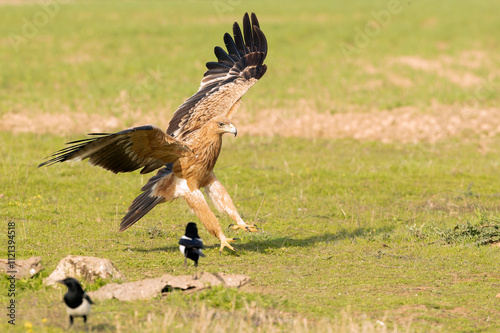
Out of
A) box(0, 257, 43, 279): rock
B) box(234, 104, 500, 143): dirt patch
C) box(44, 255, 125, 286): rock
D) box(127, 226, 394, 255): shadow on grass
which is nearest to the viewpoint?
box(44, 255, 125, 286): rock

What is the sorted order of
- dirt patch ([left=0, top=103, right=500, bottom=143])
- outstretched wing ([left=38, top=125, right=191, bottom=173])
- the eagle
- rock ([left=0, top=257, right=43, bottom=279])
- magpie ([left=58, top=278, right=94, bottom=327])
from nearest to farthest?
magpie ([left=58, top=278, right=94, bottom=327])
rock ([left=0, top=257, right=43, bottom=279])
outstretched wing ([left=38, top=125, right=191, bottom=173])
the eagle
dirt patch ([left=0, top=103, right=500, bottom=143])

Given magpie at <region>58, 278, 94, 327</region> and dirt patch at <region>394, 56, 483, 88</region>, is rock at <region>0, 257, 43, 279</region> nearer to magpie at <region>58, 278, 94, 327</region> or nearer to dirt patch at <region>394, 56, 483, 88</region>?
magpie at <region>58, 278, 94, 327</region>

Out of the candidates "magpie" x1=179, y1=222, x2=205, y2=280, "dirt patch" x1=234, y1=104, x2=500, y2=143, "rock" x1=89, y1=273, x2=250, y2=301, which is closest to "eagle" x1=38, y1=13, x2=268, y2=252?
"magpie" x1=179, y1=222, x2=205, y2=280

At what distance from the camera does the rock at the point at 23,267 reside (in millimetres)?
7098

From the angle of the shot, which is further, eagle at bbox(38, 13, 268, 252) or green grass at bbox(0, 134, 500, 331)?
eagle at bbox(38, 13, 268, 252)

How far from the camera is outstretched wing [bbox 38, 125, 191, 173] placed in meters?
7.78

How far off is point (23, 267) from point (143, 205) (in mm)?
2126

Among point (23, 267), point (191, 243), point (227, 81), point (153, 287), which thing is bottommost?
point (153, 287)

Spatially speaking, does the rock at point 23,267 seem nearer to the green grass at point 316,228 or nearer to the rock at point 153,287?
the green grass at point 316,228

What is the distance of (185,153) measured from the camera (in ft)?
28.7

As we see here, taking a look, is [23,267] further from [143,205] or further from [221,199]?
[221,199]

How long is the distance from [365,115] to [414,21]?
18033 millimetres

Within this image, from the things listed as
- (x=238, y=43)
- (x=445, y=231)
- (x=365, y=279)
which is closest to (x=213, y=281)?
(x=365, y=279)

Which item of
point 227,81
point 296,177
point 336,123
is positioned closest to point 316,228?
point 227,81
